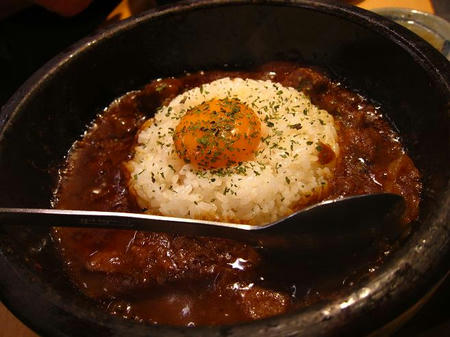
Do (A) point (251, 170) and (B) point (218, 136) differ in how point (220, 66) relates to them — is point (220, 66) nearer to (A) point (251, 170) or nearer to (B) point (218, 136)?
(B) point (218, 136)

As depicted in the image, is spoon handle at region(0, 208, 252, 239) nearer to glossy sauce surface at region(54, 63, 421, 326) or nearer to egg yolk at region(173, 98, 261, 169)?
glossy sauce surface at region(54, 63, 421, 326)

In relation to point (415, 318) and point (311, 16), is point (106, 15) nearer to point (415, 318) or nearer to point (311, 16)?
point (311, 16)

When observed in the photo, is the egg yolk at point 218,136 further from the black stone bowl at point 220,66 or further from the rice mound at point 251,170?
the black stone bowl at point 220,66

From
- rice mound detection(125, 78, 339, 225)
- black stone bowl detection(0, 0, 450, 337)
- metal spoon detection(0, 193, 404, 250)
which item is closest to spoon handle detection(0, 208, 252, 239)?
metal spoon detection(0, 193, 404, 250)

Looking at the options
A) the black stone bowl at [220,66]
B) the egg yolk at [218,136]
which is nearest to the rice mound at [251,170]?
the egg yolk at [218,136]

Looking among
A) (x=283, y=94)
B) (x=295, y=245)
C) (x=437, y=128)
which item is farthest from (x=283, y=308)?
(x=283, y=94)

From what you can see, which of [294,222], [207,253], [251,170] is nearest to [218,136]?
[251,170]

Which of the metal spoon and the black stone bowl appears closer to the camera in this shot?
the black stone bowl
